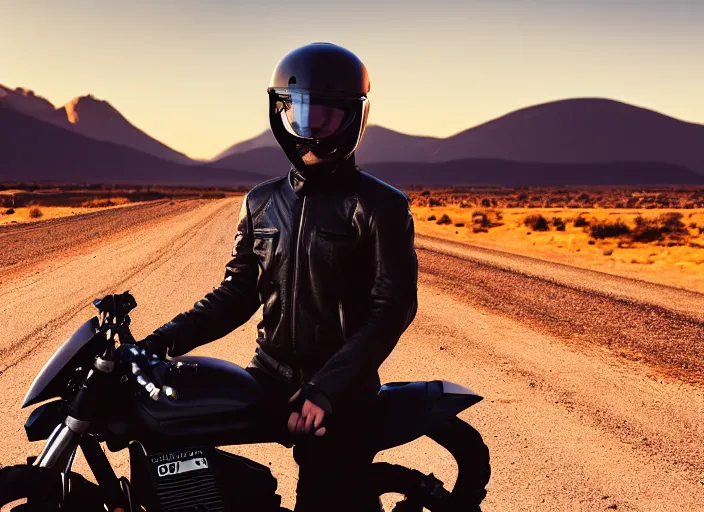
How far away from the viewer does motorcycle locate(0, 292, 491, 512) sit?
1980 mm

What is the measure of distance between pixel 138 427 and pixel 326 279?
2.53 feet

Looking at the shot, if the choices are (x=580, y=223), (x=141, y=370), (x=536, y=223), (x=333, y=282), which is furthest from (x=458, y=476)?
(x=580, y=223)

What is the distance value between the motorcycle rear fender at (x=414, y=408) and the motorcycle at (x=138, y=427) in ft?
1.22

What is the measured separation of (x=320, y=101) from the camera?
2.42 m

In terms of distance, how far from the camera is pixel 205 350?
7.30 m

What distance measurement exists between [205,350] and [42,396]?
540 cm

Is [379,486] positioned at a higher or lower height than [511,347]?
higher

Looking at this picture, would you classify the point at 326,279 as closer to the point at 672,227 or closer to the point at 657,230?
the point at 657,230

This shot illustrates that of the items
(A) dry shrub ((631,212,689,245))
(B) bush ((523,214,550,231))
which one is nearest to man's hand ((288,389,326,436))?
(A) dry shrub ((631,212,689,245))

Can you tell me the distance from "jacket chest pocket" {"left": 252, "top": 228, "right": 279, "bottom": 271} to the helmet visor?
1.24 ft

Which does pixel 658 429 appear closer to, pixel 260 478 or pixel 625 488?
pixel 625 488

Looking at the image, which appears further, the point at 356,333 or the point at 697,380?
the point at 697,380

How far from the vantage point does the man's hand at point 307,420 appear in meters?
2.12

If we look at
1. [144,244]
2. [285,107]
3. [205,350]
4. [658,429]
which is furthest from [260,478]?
[144,244]
